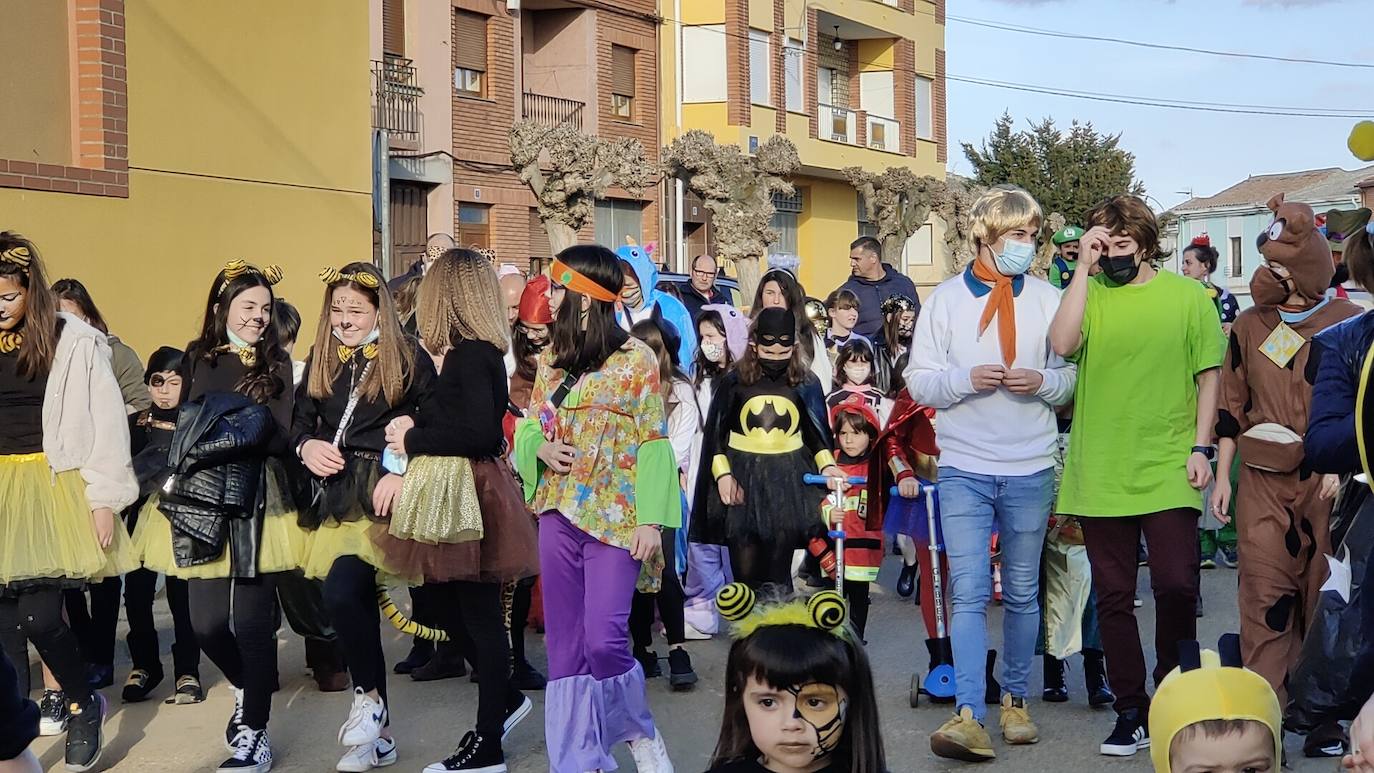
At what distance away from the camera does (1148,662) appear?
8.38 meters

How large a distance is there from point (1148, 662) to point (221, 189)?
890cm

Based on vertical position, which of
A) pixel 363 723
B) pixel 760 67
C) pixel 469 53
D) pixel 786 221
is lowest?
pixel 363 723

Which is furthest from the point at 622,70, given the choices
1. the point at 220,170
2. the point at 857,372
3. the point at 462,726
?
the point at 462,726

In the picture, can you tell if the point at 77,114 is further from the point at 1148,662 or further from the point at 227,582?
the point at 1148,662

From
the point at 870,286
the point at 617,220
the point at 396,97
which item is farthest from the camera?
the point at 617,220

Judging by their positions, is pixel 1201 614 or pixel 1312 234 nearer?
pixel 1312 234

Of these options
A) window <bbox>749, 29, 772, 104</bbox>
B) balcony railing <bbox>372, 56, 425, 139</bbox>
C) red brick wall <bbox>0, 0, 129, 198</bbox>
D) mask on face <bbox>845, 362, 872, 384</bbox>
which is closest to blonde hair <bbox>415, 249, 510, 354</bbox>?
mask on face <bbox>845, 362, 872, 384</bbox>

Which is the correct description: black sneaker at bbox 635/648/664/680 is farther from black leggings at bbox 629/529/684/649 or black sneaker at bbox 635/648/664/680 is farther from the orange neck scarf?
the orange neck scarf

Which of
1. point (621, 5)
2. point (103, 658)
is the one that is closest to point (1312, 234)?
point (103, 658)

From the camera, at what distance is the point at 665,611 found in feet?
26.9

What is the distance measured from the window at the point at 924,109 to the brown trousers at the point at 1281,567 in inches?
1537

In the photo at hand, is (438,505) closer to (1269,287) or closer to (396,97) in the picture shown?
(1269,287)

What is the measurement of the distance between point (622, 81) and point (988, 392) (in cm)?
2815

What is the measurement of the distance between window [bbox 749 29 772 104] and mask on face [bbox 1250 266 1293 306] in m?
30.9
